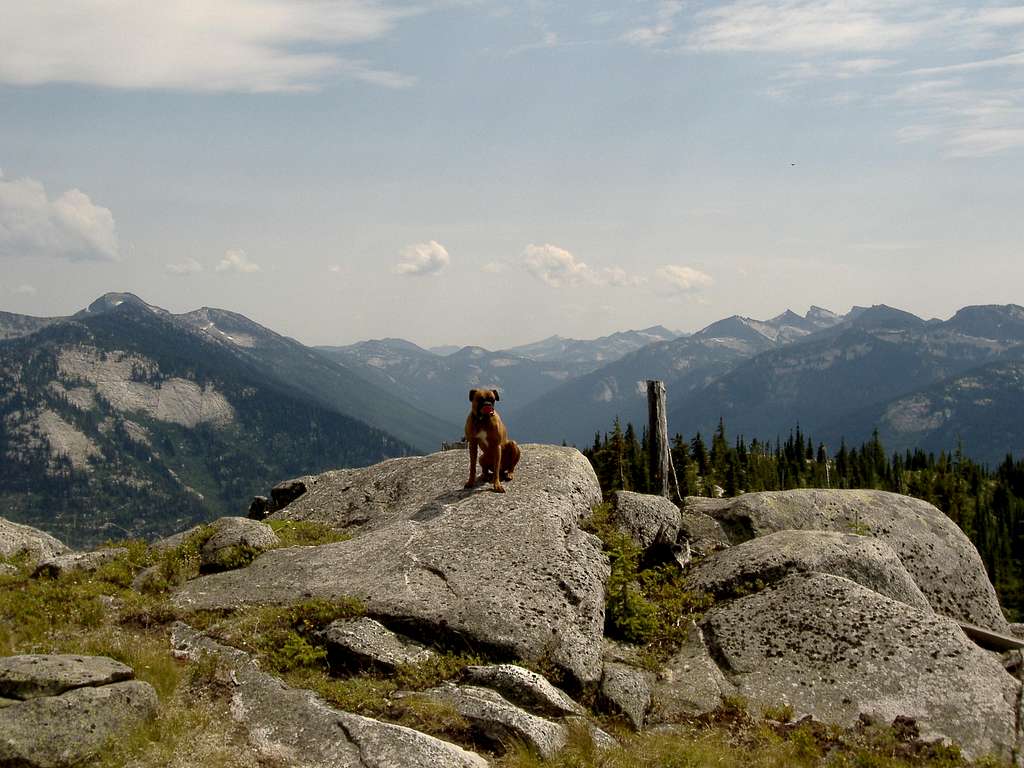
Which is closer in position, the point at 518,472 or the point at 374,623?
the point at 374,623

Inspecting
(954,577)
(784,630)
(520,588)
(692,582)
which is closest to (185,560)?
(520,588)

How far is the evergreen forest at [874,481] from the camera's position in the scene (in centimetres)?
8112

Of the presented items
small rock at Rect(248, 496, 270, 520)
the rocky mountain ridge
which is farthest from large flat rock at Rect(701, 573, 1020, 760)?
small rock at Rect(248, 496, 270, 520)

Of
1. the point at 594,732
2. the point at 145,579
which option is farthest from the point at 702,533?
the point at 145,579

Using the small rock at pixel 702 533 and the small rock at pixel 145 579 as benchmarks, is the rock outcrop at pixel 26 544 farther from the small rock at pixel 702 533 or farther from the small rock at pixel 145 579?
the small rock at pixel 702 533

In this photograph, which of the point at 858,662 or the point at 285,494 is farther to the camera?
the point at 285,494

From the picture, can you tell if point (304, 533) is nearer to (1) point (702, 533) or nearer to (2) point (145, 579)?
(2) point (145, 579)

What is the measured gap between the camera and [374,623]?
1255 cm

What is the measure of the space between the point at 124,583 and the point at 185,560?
52.0 inches

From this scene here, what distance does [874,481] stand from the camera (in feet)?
370

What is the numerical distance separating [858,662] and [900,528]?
25.8 ft

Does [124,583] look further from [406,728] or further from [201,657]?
[406,728]

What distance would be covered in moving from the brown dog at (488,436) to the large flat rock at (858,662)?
615 cm

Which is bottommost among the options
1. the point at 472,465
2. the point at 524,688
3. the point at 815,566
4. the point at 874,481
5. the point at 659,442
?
the point at 874,481
